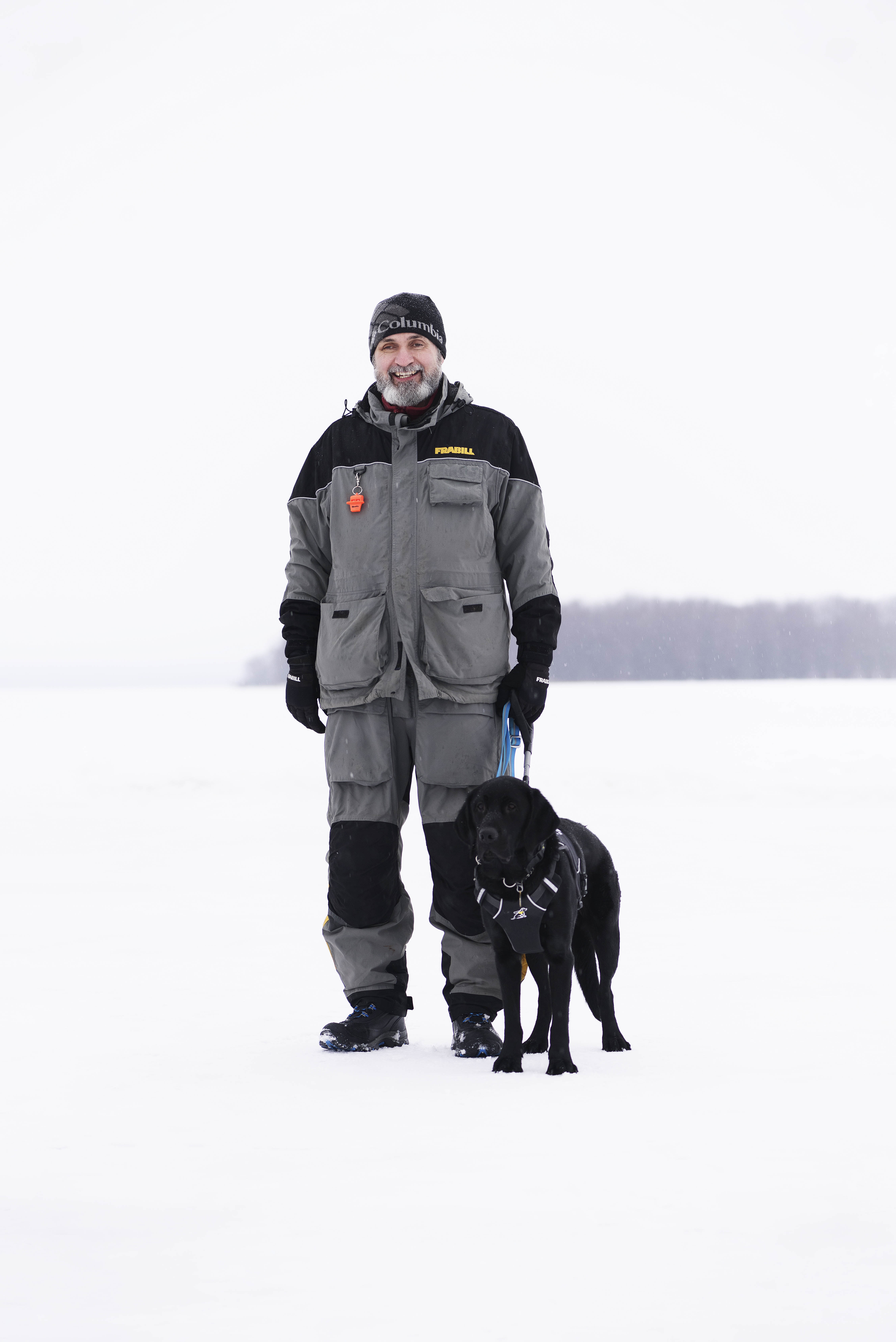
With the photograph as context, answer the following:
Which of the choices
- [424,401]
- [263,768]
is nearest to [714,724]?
[263,768]

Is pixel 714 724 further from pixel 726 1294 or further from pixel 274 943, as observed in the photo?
pixel 726 1294

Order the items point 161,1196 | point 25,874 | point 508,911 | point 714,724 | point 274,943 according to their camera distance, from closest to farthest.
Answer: point 161,1196, point 508,911, point 274,943, point 25,874, point 714,724

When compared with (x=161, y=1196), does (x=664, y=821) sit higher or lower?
lower

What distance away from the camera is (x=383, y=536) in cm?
304

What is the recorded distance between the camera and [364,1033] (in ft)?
9.68

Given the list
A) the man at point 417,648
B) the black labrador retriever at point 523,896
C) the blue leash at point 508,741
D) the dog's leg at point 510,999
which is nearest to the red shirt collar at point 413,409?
the man at point 417,648

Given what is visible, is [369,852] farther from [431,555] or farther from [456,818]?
[431,555]

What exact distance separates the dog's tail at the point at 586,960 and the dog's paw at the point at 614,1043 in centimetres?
11

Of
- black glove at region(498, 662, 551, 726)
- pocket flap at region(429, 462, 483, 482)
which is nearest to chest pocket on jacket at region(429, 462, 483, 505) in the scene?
pocket flap at region(429, 462, 483, 482)

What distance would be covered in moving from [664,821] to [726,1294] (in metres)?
6.56

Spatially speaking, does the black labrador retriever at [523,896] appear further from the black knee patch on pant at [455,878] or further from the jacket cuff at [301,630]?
the jacket cuff at [301,630]

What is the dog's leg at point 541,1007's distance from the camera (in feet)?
9.18

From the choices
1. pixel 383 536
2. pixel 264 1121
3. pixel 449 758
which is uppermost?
pixel 383 536

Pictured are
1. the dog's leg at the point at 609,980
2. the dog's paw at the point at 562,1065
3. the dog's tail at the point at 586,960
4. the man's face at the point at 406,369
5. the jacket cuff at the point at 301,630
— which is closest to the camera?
the dog's paw at the point at 562,1065
